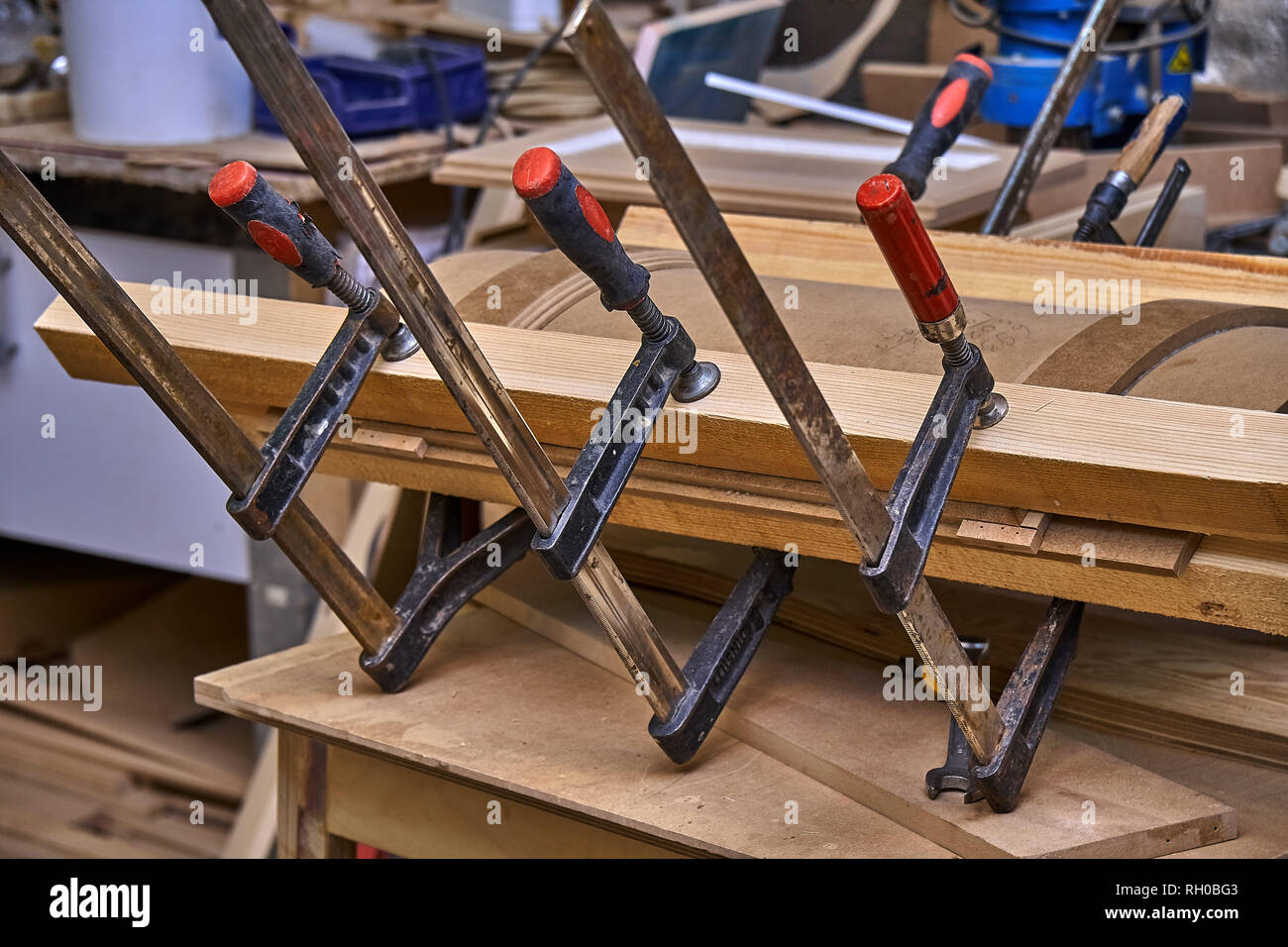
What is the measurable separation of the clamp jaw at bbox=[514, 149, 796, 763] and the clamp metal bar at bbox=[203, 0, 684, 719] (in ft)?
0.09

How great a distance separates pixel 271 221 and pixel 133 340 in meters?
0.11

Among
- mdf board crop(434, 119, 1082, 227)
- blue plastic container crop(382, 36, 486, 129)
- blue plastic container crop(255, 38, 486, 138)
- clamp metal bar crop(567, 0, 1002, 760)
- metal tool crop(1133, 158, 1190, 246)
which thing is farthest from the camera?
blue plastic container crop(382, 36, 486, 129)

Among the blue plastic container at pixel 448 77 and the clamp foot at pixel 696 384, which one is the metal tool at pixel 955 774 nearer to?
the clamp foot at pixel 696 384

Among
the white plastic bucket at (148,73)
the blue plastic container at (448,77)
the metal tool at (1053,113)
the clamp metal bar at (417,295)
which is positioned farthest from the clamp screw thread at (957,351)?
the blue plastic container at (448,77)

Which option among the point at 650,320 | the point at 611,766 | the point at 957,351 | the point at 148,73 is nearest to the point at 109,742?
the point at 148,73

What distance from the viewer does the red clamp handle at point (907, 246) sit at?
0.70 metres

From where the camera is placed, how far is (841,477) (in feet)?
2.45

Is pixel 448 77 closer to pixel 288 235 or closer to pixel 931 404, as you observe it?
pixel 288 235

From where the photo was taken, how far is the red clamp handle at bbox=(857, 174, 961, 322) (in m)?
0.70

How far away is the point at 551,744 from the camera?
101 centimetres

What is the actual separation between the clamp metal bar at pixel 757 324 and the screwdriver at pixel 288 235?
32 centimetres

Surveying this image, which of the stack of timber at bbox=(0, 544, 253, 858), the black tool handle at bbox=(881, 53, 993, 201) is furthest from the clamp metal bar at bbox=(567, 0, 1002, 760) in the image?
the stack of timber at bbox=(0, 544, 253, 858)

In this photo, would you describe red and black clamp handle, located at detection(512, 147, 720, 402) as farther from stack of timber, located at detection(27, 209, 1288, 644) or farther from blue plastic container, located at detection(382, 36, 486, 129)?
blue plastic container, located at detection(382, 36, 486, 129)
